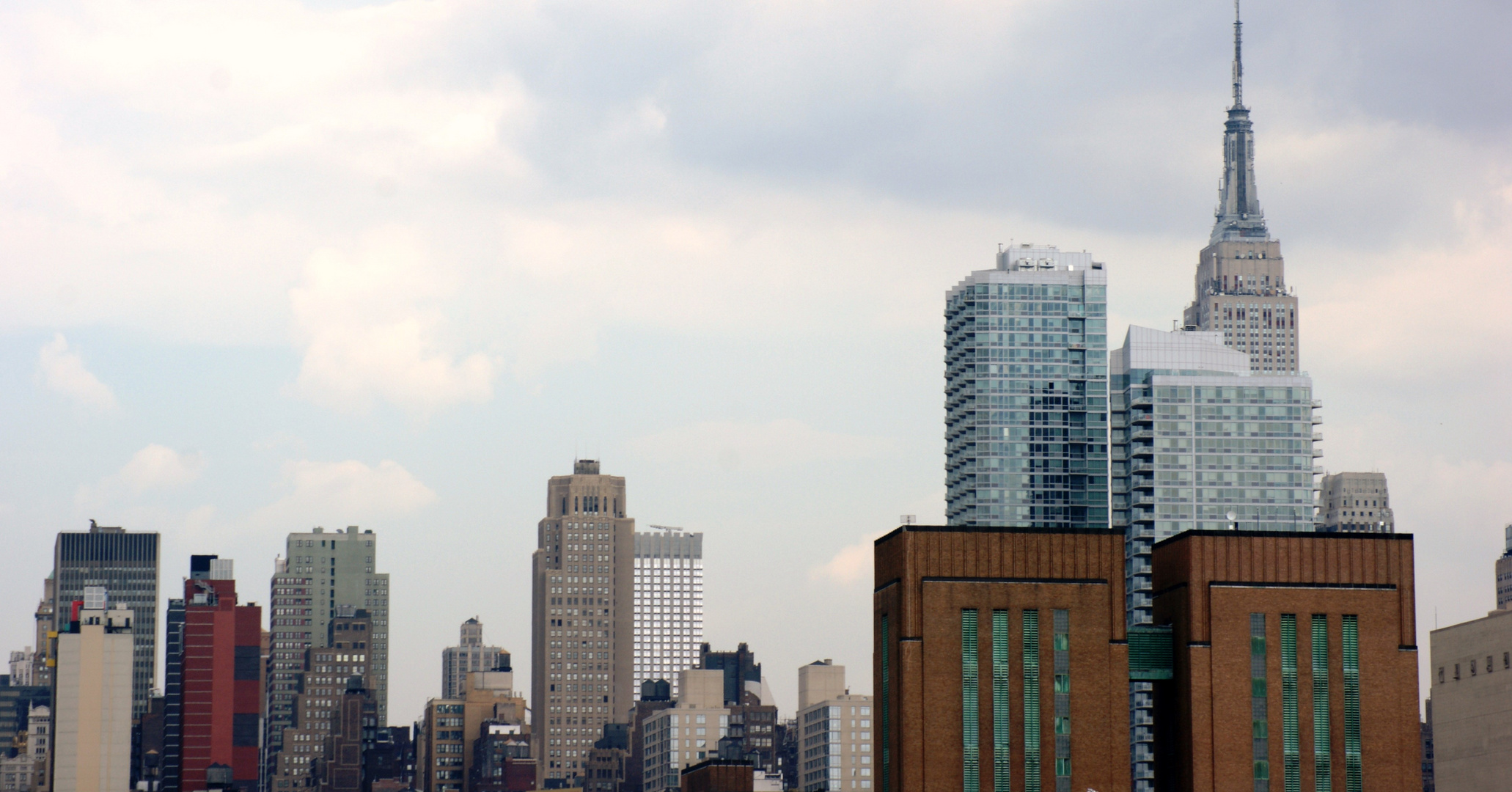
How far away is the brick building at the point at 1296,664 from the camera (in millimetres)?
187750

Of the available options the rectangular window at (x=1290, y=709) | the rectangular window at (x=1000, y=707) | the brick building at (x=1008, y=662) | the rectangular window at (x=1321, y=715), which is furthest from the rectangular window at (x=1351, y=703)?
the rectangular window at (x=1000, y=707)

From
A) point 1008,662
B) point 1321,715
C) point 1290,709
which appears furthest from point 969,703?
point 1321,715

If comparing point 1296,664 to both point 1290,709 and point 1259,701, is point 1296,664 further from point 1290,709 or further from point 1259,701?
point 1259,701

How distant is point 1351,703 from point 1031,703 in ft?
85.2

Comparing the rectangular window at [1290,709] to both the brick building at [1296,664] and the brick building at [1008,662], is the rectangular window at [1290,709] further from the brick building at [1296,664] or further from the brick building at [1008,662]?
the brick building at [1008,662]

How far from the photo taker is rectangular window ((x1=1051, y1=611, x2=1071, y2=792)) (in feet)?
620

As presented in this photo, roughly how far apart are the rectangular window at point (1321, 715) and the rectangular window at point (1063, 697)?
19742 mm

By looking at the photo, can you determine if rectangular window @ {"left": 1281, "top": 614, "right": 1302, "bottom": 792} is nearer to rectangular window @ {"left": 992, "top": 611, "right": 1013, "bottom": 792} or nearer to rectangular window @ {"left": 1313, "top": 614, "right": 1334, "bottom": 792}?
rectangular window @ {"left": 1313, "top": 614, "right": 1334, "bottom": 792}

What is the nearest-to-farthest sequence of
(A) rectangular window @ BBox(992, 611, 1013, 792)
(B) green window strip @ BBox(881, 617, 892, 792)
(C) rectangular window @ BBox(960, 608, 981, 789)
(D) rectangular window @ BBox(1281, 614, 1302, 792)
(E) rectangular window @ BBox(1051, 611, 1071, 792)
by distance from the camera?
(D) rectangular window @ BBox(1281, 614, 1302, 792)
(C) rectangular window @ BBox(960, 608, 981, 789)
(A) rectangular window @ BBox(992, 611, 1013, 792)
(E) rectangular window @ BBox(1051, 611, 1071, 792)
(B) green window strip @ BBox(881, 617, 892, 792)

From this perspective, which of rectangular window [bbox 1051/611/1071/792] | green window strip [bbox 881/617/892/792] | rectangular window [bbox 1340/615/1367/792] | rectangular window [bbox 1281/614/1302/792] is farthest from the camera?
green window strip [bbox 881/617/892/792]

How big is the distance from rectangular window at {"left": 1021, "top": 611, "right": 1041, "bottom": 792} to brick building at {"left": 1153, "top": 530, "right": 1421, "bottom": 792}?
39.9ft

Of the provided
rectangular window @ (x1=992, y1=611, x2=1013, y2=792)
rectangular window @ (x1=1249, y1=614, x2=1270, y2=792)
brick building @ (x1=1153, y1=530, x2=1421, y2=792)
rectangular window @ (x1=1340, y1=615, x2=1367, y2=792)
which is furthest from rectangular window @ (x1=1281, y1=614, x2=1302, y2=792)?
rectangular window @ (x1=992, y1=611, x2=1013, y2=792)

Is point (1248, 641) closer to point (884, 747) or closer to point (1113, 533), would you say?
point (1113, 533)

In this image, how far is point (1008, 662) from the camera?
19025cm
